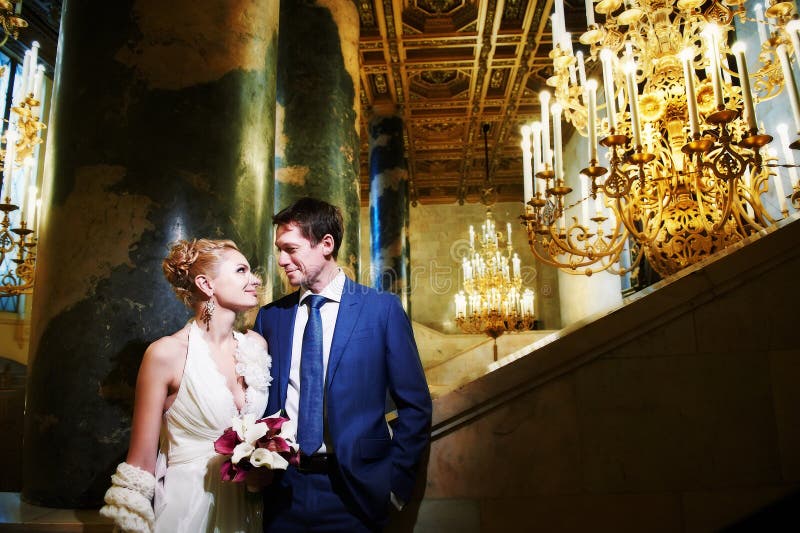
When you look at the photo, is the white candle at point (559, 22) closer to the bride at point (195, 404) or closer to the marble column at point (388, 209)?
the bride at point (195, 404)

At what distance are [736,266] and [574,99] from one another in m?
2.74

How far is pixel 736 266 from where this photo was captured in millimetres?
2162

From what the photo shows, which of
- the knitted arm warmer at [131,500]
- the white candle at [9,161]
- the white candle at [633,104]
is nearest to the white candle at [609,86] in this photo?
the white candle at [633,104]

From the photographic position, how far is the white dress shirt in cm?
193

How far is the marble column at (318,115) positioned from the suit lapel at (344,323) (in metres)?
2.74

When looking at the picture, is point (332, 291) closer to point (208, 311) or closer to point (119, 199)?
point (208, 311)

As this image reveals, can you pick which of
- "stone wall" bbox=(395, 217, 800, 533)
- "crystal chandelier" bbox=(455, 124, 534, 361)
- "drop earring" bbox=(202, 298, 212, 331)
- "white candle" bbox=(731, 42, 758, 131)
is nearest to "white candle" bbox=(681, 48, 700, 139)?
"white candle" bbox=(731, 42, 758, 131)

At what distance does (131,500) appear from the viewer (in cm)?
157

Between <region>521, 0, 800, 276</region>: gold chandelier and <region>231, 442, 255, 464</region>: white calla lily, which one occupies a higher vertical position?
<region>521, 0, 800, 276</region>: gold chandelier

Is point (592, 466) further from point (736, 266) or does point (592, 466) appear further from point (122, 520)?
point (122, 520)

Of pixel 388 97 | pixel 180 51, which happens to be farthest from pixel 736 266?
pixel 388 97

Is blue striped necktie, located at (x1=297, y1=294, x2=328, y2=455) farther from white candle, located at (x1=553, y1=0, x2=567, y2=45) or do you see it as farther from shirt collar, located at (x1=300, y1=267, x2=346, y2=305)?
white candle, located at (x1=553, y1=0, x2=567, y2=45)

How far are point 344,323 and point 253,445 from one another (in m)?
0.58

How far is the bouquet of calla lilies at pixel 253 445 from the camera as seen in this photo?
1534 millimetres
